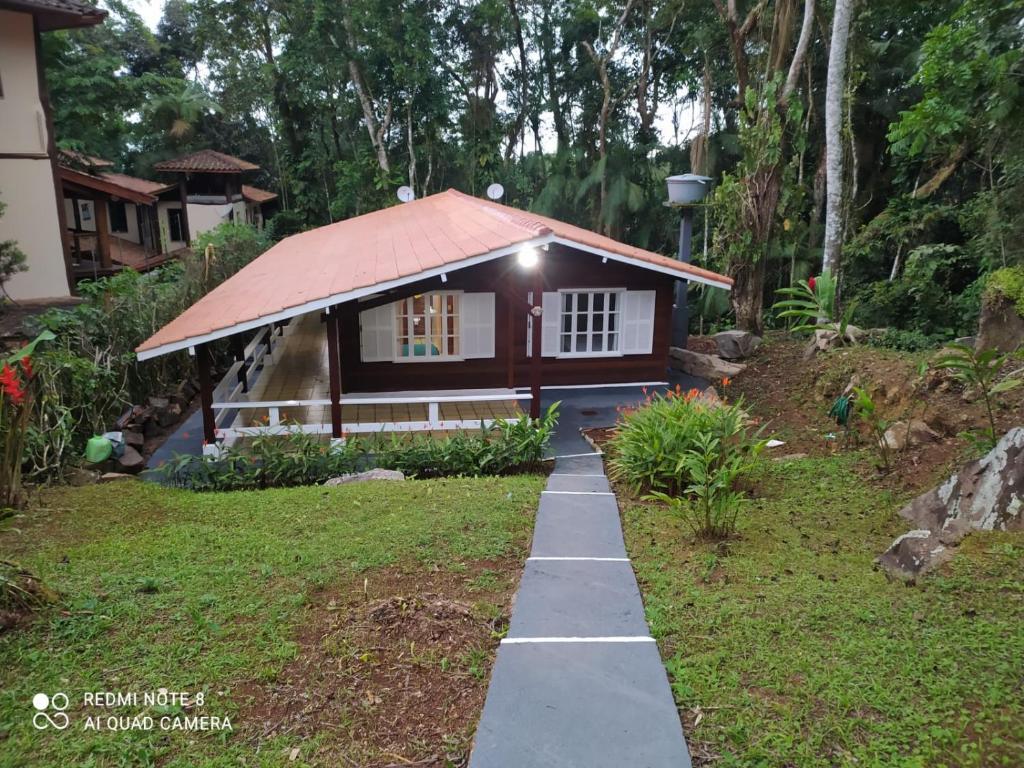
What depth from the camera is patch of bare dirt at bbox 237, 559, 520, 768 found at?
3346 mm

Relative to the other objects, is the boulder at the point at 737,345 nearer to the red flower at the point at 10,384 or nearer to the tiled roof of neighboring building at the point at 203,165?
the red flower at the point at 10,384

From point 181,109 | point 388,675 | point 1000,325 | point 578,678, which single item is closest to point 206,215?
point 181,109

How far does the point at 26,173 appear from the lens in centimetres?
1408

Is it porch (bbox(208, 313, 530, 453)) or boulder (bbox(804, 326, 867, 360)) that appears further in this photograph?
boulder (bbox(804, 326, 867, 360))

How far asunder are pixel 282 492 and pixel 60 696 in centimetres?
379

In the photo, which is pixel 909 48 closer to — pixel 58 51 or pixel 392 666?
pixel 392 666

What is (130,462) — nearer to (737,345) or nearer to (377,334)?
(377,334)

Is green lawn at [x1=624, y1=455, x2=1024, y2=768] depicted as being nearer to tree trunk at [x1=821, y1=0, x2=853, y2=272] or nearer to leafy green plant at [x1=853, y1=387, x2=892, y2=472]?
leafy green plant at [x1=853, y1=387, x2=892, y2=472]

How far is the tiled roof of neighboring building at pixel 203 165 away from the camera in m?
25.1

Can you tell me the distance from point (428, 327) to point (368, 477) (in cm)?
422

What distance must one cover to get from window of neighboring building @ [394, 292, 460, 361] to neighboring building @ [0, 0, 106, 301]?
847 cm

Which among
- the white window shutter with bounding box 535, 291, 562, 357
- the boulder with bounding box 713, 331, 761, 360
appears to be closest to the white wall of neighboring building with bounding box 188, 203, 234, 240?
the white window shutter with bounding box 535, 291, 562, 357

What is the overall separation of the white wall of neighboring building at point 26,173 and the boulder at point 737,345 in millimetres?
13862

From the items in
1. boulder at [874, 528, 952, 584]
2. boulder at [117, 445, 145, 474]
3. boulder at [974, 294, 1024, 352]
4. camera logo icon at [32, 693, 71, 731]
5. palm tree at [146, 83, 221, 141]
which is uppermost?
palm tree at [146, 83, 221, 141]
